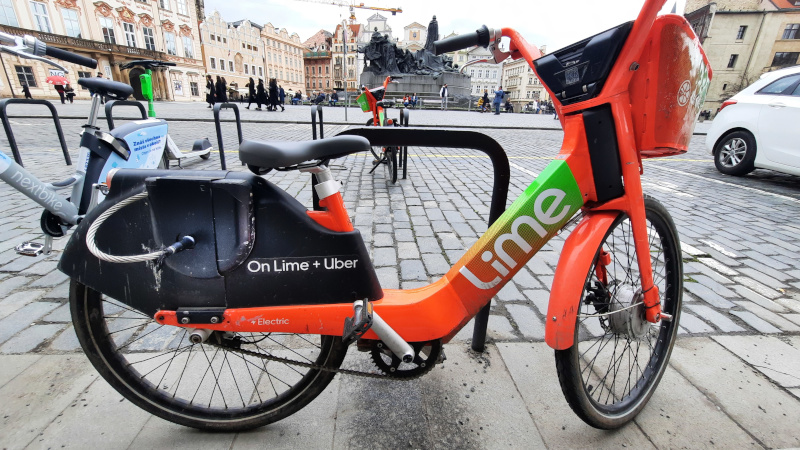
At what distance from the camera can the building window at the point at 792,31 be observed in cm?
4456

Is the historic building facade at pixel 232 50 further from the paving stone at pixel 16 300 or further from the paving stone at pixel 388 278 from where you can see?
the paving stone at pixel 388 278

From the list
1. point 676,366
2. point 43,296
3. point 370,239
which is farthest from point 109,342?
point 676,366

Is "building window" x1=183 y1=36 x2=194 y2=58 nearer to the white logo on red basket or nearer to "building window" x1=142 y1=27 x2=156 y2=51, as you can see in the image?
"building window" x1=142 y1=27 x2=156 y2=51

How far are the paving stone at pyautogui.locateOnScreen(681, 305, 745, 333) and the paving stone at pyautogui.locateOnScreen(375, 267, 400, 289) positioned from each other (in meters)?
2.04

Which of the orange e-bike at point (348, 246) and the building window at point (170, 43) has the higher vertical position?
the building window at point (170, 43)

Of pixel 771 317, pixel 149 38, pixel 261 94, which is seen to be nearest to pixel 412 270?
pixel 771 317

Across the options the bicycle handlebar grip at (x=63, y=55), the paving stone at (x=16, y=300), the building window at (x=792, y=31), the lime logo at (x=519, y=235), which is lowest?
the paving stone at (x=16, y=300)

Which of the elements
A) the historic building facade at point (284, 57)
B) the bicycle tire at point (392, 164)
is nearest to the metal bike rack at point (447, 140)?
the bicycle tire at point (392, 164)

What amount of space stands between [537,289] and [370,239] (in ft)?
5.09

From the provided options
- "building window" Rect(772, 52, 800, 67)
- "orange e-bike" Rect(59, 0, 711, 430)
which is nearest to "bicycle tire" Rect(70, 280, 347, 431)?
"orange e-bike" Rect(59, 0, 711, 430)

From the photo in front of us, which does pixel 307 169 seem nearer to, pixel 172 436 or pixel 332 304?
pixel 332 304

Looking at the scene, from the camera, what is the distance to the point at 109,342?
142 centimetres

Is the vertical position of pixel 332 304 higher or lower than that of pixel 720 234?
higher

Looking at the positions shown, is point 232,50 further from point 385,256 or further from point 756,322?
point 756,322
